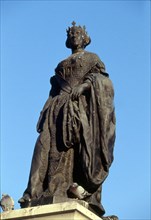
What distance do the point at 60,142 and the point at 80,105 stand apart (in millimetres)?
669

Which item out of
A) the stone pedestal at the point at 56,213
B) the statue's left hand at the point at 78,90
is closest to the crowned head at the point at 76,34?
the statue's left hand at the point at 78,90

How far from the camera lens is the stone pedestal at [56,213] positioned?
26.4ft

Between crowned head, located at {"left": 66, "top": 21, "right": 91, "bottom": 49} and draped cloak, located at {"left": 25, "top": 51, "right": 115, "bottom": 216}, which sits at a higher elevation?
crowned head, located at {"left": 66, "top": 21, "right": 91, "bottom": 49}

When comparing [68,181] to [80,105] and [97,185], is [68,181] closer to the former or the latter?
[97,185]

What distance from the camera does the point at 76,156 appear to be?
932 centimetres

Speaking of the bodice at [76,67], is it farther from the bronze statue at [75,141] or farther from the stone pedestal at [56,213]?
the stone pedestal at [56,213]

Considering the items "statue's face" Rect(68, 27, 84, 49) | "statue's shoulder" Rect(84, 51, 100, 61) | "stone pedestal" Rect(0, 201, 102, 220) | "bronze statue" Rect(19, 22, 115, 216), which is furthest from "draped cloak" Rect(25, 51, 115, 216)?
"statue's face" Rect(68, 27, 84, 49)

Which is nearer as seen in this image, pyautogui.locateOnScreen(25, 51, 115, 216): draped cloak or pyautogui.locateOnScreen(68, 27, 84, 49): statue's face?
pyautogui.locateOnScreen(25, 51, 115, 216): draped cloak

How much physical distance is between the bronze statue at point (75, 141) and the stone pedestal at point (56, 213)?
1.07 feet

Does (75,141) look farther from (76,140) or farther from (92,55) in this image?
(92,55)

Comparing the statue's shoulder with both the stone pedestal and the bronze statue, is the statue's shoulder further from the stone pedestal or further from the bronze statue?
the stone pedestal

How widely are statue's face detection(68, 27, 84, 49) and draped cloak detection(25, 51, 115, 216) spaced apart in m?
0.72

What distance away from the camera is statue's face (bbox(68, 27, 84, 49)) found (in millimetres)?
10492

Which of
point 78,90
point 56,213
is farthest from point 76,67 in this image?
point 56,213
